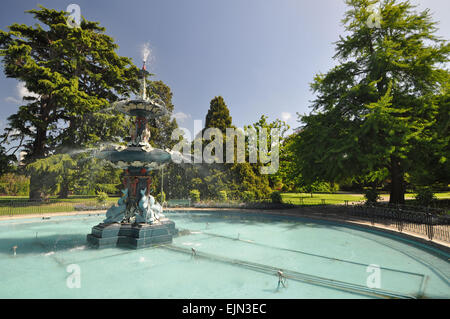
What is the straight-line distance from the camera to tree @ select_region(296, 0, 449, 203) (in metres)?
15.5

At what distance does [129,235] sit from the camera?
9.43 meters

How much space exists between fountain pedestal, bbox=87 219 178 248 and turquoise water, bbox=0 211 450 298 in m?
0.39

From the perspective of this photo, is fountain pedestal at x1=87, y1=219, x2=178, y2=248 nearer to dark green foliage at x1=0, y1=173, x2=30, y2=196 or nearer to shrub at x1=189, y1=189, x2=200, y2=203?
shrub at x1=189, y1=189, x2=200, y2=203

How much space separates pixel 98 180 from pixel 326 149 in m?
26.4

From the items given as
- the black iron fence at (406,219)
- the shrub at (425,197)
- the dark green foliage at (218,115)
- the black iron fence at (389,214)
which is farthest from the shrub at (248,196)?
the shrub at (425,197)

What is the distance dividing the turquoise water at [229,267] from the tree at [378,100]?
6.88 metres

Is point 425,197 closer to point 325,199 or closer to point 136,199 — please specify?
point 325,199

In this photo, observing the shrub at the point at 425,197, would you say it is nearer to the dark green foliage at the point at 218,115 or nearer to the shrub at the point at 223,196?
the shrub at the point at 223,196

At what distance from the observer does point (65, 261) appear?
7.28m

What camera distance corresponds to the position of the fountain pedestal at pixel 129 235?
911cm

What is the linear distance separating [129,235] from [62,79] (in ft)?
72.1

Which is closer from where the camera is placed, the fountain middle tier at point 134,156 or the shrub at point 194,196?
the fountain middle tier at point 134,156
